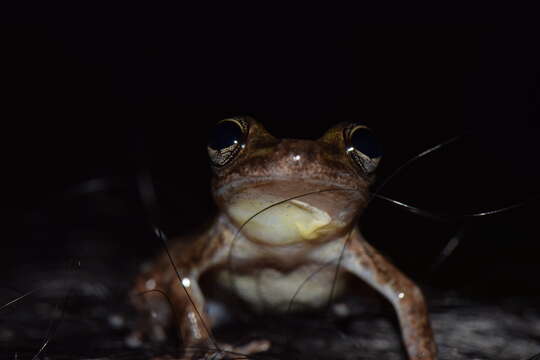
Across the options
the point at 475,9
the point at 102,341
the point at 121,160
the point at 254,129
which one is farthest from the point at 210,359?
the point at 121,160

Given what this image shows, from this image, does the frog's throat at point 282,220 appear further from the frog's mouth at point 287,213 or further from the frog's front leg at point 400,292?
the frog's front leg at point 400,292

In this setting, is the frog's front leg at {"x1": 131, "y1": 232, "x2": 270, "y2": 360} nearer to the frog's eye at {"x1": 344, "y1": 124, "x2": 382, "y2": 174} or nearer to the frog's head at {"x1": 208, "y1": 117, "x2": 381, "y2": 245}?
the frog's head at {"x1": 208, "y1": 117, "x2": 381, "y2": 245}

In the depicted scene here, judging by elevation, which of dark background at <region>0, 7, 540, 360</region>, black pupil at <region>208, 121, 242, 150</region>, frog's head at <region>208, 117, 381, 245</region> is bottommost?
dark background at <region>0, 7, 540, 360</region>

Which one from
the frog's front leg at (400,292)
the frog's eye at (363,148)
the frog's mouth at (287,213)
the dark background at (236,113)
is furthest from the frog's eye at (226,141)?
the dark background at (236,113)

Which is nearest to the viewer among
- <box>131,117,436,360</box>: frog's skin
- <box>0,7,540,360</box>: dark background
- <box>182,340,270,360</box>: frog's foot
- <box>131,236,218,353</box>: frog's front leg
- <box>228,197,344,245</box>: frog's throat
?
<box>182,340,270,360</box>: frog's foot

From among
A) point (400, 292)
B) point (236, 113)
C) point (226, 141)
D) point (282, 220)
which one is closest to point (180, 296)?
point (282, 220)

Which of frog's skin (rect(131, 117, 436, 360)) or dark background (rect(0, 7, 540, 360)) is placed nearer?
frog's skin (rect(131, 117, 436, 360))

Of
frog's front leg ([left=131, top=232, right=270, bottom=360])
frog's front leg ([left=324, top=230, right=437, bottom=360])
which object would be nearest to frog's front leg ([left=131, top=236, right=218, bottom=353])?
frog's front leg ([left=131, top=232, right=270, bottom=360])

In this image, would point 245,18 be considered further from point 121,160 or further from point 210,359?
point 210,359
